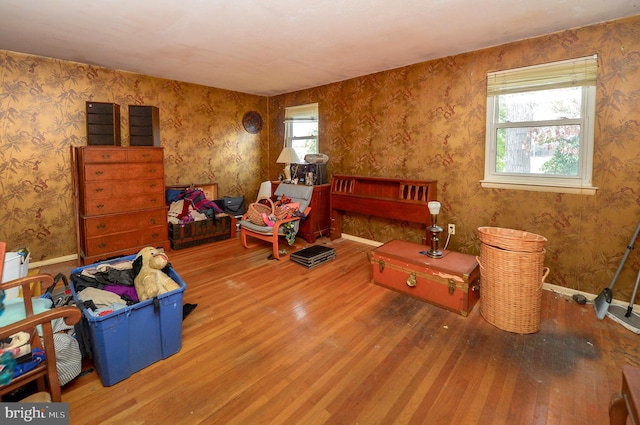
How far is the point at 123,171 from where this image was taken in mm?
3555

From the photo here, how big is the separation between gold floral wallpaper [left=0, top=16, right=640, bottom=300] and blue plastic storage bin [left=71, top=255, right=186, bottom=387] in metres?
2.31

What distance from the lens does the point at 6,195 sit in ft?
10.6

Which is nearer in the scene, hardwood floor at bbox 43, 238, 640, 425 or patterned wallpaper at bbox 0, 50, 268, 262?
hardwood floor at bbox 43, 238, 640, 425

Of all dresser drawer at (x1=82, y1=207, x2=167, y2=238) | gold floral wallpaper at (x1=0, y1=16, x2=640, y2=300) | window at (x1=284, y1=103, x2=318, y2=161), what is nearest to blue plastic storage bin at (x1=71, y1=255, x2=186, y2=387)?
dresser drawer at (x1=82, y1=207, x2=167, y2=238)

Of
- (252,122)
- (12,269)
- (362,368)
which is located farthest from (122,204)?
(362,368)

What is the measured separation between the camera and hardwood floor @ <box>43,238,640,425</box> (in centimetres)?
148

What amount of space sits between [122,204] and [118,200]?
61mm

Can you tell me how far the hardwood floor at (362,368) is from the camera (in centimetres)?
148

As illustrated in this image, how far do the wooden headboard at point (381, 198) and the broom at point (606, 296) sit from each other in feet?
4.87

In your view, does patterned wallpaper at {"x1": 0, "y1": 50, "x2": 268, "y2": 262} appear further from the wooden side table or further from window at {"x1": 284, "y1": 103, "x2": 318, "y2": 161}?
the wooden side table

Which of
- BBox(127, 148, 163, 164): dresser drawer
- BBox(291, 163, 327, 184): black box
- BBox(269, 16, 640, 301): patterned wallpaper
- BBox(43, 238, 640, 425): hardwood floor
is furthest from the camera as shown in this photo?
BBox(291, 163, 327, 184): black box

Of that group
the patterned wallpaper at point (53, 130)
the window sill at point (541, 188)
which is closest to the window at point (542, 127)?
the window sill at point (541, 188)

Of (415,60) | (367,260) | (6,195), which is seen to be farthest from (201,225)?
(415,60)

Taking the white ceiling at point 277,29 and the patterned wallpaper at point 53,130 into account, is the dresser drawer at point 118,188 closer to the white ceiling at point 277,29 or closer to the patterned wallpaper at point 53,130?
the patterned wallpaper at point 53,130
